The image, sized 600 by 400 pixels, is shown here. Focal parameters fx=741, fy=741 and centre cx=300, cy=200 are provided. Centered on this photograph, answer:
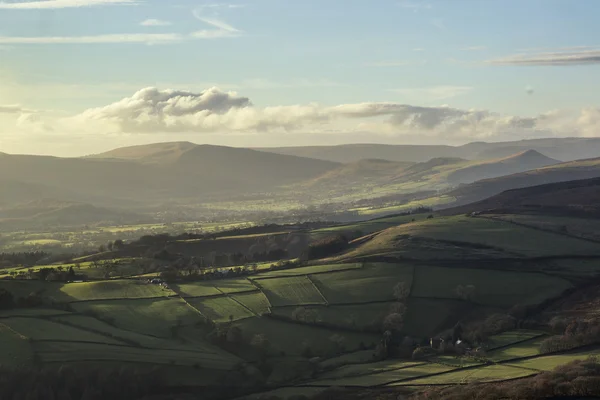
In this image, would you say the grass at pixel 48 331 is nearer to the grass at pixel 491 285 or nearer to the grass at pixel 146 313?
the grass at pixel 146 313

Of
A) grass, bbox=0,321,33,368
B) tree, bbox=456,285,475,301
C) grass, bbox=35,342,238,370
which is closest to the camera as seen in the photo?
grass, bbox=0,321,33,368

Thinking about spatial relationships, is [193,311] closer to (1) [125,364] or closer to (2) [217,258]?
(1) [125,364]

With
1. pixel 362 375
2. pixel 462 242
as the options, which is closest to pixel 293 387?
pixel 362 375

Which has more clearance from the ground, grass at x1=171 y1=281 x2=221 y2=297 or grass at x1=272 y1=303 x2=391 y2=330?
grass at x1=171 y1=281 x2=221 y2=297

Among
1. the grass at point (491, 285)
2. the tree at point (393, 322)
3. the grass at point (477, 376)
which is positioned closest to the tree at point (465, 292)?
the grass at point (491, 285)

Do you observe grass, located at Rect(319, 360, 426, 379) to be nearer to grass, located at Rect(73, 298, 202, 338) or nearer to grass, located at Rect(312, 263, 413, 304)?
grass, located at Rect(312, 263, 413, 304)

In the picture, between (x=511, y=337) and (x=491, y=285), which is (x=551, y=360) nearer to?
(x=511, y=337)

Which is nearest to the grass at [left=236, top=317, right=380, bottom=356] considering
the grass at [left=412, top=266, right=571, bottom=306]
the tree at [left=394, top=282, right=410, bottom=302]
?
the tree at [left=394, top=282, right=410, bottom=302]
